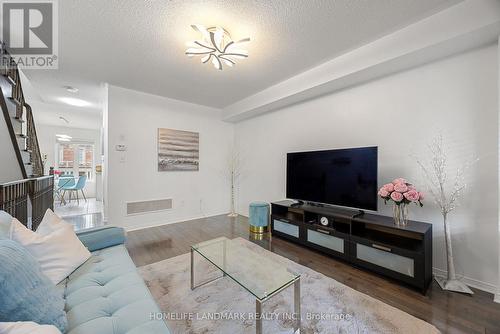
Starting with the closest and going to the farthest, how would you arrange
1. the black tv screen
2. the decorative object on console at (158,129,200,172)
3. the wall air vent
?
the black tv screen → the wall air vent → the decorative object on console at (158,129,200,172)

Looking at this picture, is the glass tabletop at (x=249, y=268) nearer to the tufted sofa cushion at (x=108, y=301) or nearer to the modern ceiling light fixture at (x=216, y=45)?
the tufted sofa cushion at (x=108, y=301)

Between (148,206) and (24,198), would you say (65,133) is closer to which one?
(148,206)

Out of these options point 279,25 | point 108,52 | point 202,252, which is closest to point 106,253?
point 202,252

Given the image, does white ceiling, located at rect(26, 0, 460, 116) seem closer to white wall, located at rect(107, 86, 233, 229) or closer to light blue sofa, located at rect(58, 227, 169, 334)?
white wall, located at rect(107, 86, 233, 229)

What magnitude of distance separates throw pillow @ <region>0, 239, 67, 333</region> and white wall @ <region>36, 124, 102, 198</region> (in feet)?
23.6

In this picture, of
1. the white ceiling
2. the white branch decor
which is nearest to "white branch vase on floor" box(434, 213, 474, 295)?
the white ceiling

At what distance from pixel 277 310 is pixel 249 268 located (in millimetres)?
402

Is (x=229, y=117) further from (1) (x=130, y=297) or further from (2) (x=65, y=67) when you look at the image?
(1) (x=130, y=297)

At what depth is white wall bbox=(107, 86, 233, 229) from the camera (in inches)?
139

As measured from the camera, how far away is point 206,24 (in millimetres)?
1999


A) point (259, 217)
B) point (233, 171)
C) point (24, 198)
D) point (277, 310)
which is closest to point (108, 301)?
point (277, 310)

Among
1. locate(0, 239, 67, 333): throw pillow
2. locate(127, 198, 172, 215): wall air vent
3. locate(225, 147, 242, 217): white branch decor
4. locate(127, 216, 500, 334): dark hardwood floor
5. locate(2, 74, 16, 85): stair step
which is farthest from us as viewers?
locate(225, 147, 242, 217): white branch decor

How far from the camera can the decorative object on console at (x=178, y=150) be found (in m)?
4.04

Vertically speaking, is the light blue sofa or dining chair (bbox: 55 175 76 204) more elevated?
dining chair (bbox: 55 175 76 204)
